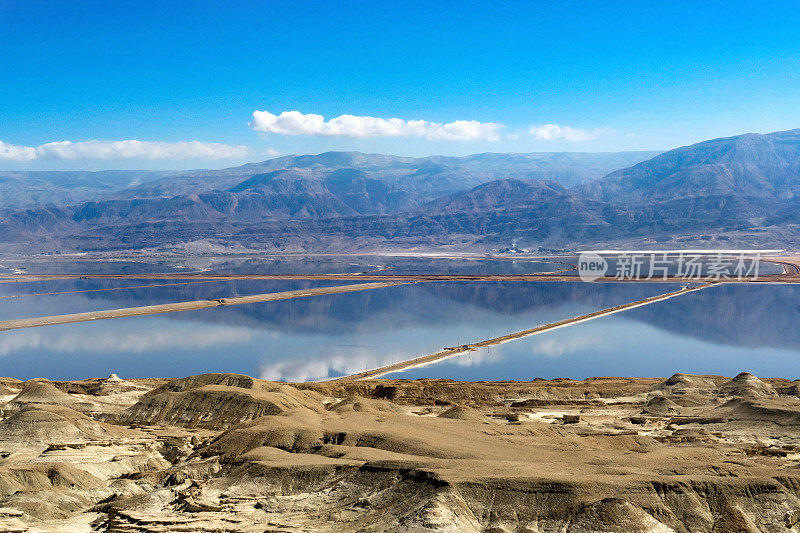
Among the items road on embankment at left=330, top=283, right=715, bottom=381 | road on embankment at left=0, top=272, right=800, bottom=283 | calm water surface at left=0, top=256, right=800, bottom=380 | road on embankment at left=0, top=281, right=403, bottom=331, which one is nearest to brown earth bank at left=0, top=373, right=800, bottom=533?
road on embankment at left=330, top=283, right=715, bottom=381

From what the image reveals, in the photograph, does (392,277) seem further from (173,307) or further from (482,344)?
(482,344)

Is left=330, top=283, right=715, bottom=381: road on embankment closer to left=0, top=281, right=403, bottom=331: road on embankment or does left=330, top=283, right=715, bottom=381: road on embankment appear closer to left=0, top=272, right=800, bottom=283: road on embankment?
left=0, top=272, right=800, bottom=283: road on embankment

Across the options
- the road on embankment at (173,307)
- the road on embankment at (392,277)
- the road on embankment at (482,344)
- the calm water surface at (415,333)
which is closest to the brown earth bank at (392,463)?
the road on embankment at (482,344)

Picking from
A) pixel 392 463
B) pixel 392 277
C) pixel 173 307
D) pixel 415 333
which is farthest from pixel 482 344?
pixel 392 277

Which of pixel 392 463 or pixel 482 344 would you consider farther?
pixel 482 344

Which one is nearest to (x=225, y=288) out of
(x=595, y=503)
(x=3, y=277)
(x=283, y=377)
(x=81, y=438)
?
(x=3, y=277)

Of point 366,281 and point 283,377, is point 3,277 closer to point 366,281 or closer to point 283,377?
point 366,281

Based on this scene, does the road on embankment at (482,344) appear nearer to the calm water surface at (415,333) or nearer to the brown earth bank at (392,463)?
the calm water surface at (415,333)
